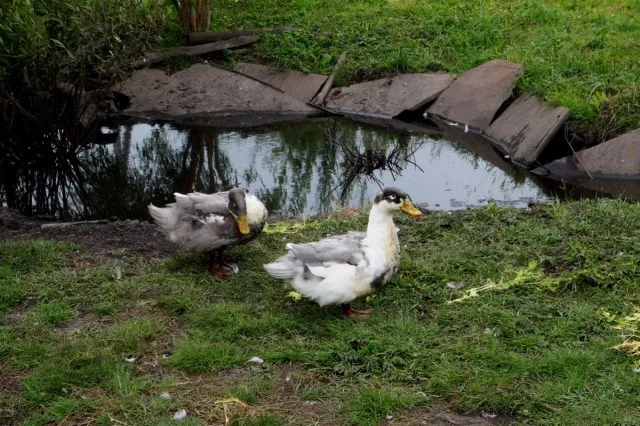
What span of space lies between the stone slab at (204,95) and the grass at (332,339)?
7035 millimetres

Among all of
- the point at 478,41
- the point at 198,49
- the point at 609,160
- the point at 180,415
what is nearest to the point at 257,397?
the point at 180,415

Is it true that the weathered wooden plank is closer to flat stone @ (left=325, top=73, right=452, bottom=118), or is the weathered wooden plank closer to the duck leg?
flat stone @ (left=325, top=73, right=452, bottom=118)

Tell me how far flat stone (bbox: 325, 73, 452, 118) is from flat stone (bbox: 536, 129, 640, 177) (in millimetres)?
3176

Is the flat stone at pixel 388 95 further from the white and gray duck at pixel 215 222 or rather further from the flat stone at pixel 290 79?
the white and gray duck at pixel 215 222

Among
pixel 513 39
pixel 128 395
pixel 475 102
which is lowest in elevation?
pixel 128 395

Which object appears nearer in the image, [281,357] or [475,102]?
[281,357]

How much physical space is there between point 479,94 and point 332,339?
26.9ft

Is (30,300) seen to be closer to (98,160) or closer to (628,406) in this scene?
(628,406)

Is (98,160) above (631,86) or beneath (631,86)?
beneath

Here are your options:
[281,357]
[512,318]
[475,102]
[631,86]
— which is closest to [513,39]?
[475,102]

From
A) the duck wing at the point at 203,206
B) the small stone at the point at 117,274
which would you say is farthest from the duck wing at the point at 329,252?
the small stone at the point at 117,274

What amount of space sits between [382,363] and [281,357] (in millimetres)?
660

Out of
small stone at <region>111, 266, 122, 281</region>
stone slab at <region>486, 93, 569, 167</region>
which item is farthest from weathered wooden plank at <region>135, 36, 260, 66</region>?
small stone at <region>111, 266, 122, 281</region>

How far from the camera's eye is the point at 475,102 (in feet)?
42.3
